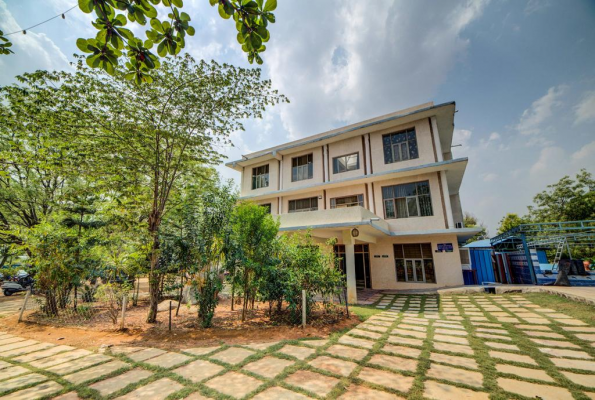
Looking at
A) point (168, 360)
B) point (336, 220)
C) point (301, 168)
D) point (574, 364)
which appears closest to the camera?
point (574, 364)

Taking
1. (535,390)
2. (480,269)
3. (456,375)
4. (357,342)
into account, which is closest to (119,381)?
(357,342)

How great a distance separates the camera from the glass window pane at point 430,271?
34.9ft

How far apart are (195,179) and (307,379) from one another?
8.64 m

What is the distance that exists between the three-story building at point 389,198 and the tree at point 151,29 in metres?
7.24

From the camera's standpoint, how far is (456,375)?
3.00 metres

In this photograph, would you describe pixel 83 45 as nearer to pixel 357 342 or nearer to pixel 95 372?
pixel 95 372

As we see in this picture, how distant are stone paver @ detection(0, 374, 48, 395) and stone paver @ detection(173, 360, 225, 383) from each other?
183 cm

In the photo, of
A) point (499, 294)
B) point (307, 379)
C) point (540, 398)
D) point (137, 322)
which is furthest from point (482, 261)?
point (137, 322)

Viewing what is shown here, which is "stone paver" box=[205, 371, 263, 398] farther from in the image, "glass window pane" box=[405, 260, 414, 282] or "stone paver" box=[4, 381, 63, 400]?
"glass window pane" box=[405, 260, 414, 282]

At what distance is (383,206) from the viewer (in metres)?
11.9

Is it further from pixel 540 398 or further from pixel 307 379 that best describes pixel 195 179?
pixel 540 398

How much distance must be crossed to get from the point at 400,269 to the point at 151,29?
1252cm

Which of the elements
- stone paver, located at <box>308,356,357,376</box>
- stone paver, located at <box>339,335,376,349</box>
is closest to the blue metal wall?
stone paver, located at <box>339,335,376,349</box>

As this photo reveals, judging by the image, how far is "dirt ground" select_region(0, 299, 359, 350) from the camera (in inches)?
182
